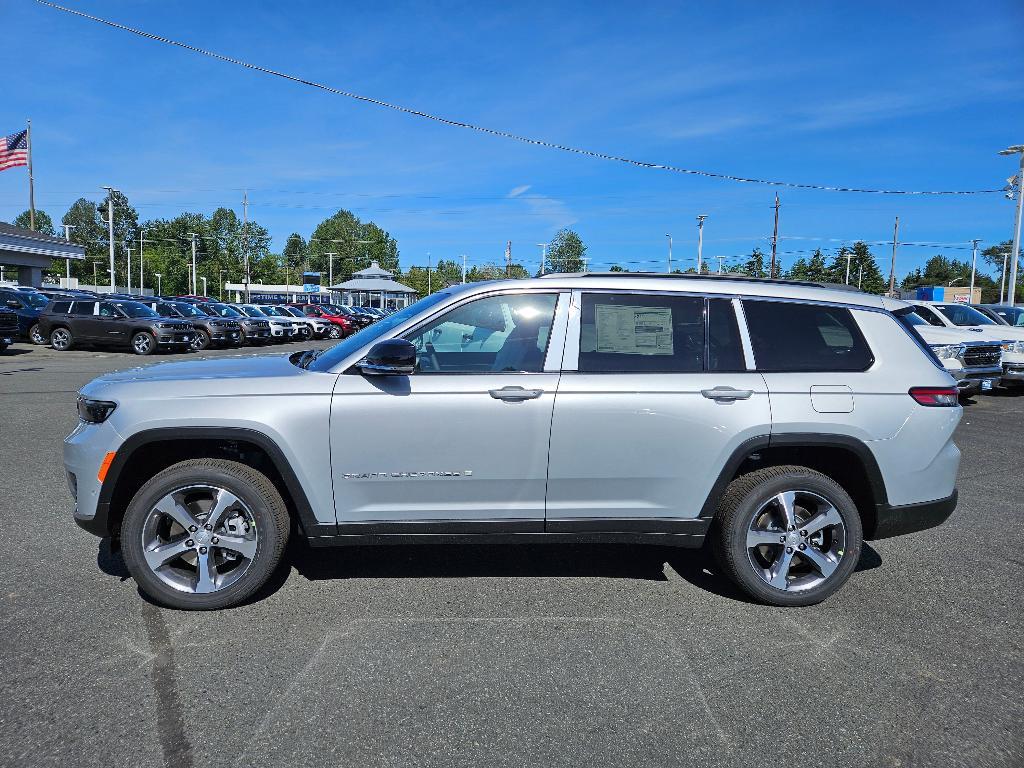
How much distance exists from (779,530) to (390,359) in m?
2.28

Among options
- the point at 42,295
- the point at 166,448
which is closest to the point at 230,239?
the point at 42,295

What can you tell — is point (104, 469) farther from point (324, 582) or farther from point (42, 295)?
Result: point (42, 295)

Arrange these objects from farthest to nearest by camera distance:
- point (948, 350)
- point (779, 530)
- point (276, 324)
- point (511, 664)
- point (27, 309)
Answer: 1. point (276, 324)
2. point (27, 309)
3. point (948, 350)
4. point (779, 530)
5. point (511, 664)

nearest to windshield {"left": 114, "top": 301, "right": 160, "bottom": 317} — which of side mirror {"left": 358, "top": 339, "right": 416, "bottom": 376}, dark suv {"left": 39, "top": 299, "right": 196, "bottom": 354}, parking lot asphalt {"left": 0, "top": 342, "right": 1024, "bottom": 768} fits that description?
dark suv {"left": 39, "top": 299, "right": 196, "bottom": 354}

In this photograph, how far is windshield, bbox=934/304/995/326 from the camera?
559 inches

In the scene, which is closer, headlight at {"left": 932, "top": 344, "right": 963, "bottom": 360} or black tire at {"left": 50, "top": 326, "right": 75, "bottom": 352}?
headlight at {"left": 932, "top": 344, "right": 963, "bottom": 360}

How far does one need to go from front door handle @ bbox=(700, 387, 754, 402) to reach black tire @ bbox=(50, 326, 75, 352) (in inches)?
901

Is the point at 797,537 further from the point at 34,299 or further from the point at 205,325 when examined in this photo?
the point at 34,299

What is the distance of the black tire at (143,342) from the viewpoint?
21.4m

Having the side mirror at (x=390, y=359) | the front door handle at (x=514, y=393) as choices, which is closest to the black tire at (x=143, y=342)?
the side mirror at (x=390, y=359)

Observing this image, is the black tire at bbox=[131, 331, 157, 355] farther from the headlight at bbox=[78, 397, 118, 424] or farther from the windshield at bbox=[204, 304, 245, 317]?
the headlight at bbox=[78, 397, 118, 424]

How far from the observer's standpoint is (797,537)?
12.8 ft

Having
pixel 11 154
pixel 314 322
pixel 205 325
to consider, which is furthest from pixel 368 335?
pixel 11 154

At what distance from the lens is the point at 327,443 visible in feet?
12.0
